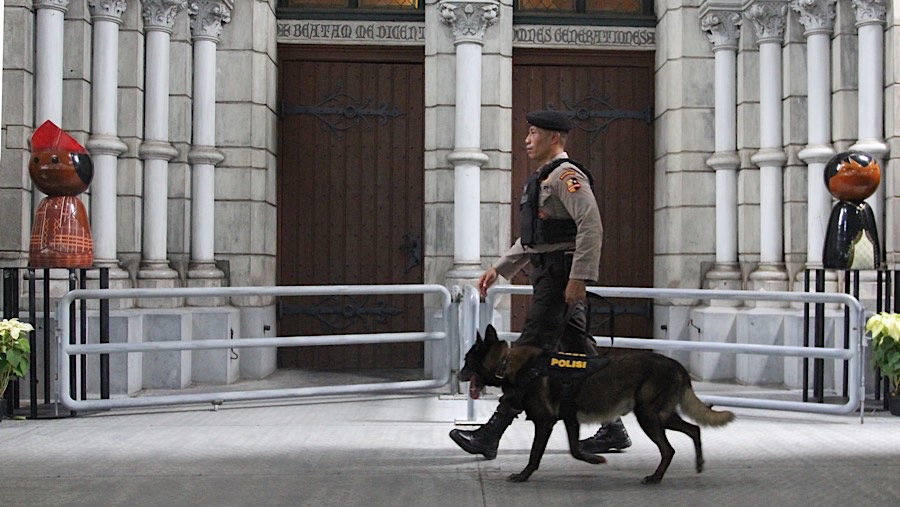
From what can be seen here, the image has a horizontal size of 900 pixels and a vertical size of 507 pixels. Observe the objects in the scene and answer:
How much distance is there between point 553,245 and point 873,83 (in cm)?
404

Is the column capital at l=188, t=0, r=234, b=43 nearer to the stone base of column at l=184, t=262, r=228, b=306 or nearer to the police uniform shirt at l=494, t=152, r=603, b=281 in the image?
the stone base of column at l=184, t=262, r=228, b=306

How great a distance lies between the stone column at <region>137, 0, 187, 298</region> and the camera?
313 inches

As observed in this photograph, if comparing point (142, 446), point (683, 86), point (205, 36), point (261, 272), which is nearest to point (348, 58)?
point (205, 36)

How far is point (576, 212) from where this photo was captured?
4516 millimetres

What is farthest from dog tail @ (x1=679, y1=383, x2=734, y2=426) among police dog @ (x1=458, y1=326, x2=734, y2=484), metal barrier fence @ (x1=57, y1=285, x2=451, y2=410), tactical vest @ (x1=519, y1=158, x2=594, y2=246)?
metal barrier fence @ (x1=57, y1=285, x2=451, y2=410)

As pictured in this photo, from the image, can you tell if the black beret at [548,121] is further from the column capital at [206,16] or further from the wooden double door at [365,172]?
the column capital at [206,16]

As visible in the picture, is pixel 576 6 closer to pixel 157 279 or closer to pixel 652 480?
pixel 157 279

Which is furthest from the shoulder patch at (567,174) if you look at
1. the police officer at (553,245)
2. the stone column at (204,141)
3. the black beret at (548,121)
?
the stone column at (204,141)

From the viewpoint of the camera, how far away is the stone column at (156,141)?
7.95 meters

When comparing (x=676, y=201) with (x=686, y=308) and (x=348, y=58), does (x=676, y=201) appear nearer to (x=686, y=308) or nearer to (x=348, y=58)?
(x=686, y=308)

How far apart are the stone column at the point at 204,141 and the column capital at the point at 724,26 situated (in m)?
4.13

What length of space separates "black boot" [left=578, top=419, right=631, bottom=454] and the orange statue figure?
349cm

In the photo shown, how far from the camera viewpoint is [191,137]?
837 cm

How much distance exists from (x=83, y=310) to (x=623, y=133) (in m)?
5.13
